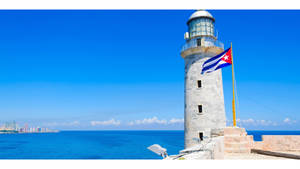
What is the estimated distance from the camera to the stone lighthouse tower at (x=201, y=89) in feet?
61.4

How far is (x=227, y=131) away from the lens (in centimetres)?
1089

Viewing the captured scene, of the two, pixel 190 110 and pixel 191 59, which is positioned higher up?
pixel 191 59

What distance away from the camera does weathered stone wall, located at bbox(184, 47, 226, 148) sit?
61.4 feet

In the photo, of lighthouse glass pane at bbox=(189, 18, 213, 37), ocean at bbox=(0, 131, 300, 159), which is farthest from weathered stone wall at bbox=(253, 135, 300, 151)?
ocean at bbox=(0, 131, 300, 159)

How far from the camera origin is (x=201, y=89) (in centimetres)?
1903

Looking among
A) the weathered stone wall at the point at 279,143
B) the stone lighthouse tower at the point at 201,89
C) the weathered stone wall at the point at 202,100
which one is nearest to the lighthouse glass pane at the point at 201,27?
the stone lighthouse tower at the point at 201,89

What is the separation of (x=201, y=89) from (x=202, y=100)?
35.5 inches

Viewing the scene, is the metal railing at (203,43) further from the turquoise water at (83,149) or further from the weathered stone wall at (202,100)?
the turquoise water at (83,149)

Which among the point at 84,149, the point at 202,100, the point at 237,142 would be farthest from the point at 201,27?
the point at 84,149

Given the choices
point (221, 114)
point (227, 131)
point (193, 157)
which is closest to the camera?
point (193, 157)

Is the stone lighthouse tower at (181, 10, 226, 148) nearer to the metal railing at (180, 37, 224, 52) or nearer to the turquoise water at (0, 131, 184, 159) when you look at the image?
the metal railing at (180, 37, 224, 52)
